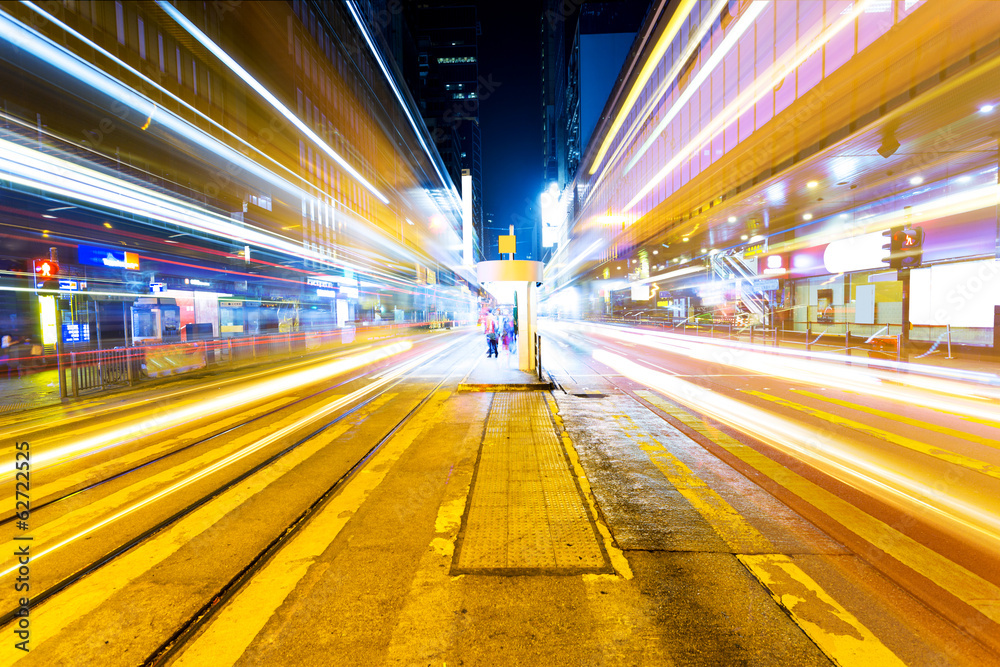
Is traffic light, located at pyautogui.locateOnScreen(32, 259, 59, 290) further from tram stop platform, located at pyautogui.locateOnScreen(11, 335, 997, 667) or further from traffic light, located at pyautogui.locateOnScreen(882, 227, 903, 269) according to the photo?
traffic light, located at pyautogui.locateOnScreen(882, 227, 903, 269)

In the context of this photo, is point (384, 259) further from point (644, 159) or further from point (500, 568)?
point (500, 568)

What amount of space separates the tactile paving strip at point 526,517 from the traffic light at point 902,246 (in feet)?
46.0

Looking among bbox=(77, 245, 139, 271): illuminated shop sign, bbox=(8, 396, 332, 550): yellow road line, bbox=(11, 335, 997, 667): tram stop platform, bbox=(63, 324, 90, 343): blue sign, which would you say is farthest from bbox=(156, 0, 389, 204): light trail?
bbox=(11, 335, 997, 667): tram stop platform

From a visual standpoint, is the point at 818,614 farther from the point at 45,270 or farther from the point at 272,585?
the point at 45,270

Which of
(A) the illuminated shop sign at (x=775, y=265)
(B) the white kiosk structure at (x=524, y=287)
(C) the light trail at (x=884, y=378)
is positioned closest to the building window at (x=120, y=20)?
(B) the white kiosk structure at (x=524, y=287)

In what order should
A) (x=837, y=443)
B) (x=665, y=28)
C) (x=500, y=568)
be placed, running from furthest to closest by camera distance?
(x=665, y=28), (x=837, y=443), (x=500, y=568)

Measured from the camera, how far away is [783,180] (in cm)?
1988

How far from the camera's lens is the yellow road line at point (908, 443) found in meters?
5.43

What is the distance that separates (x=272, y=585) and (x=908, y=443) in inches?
336

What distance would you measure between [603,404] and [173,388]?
12.4 metres

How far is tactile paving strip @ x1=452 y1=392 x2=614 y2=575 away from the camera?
3407 mm

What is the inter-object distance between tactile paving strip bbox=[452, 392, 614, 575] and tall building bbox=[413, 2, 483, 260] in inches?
4894

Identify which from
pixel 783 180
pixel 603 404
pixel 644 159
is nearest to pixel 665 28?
pixel 644 159

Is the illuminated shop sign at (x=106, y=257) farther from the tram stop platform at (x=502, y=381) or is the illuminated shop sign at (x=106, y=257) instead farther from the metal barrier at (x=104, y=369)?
Result: the tram stop platform at (x=502, y=381)
